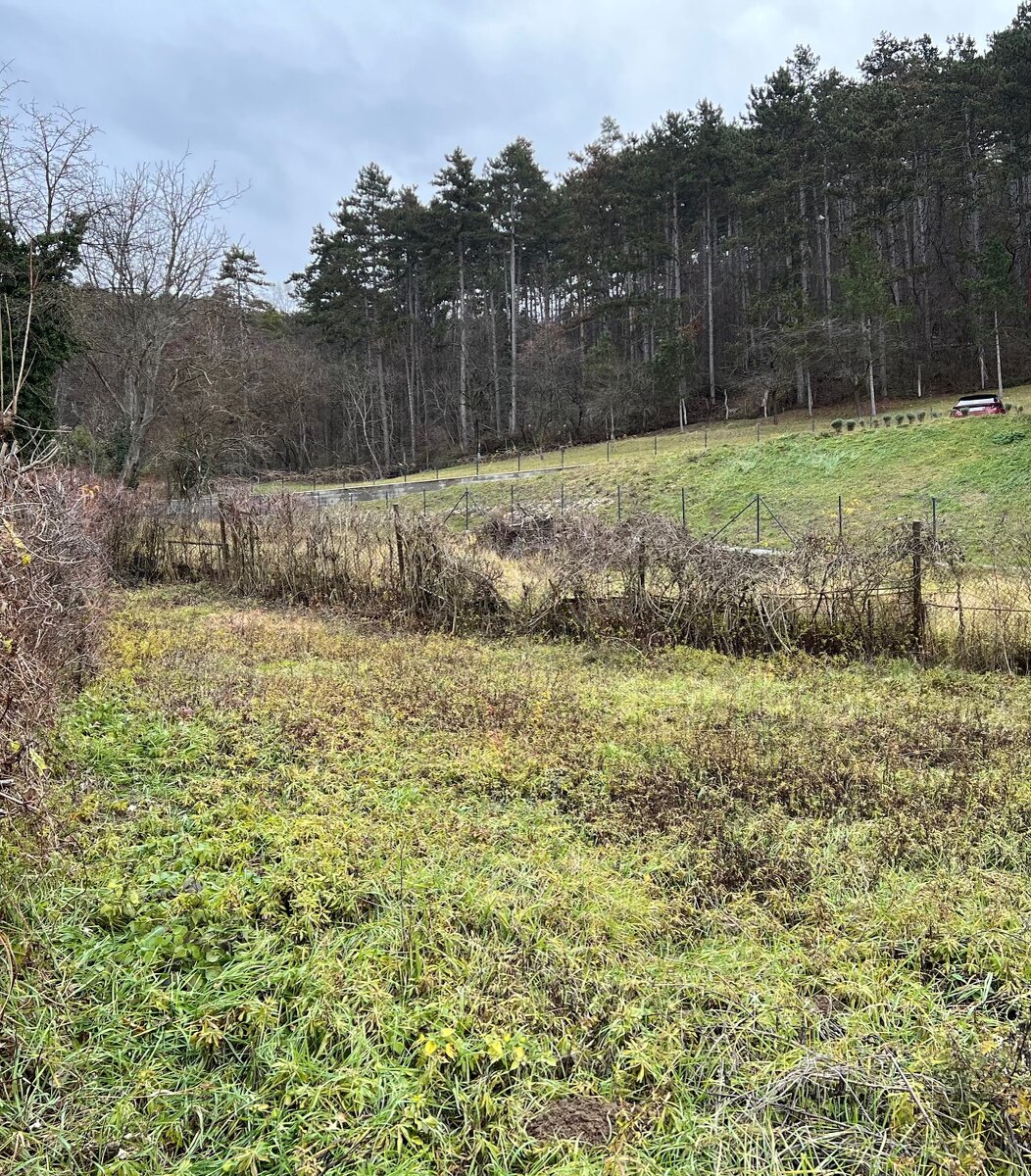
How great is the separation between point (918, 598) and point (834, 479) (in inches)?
525

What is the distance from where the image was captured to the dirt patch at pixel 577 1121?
7.18 ft

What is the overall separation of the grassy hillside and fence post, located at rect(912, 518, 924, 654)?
9.27 meters

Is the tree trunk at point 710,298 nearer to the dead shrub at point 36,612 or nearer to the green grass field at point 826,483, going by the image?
the green grass field at point 826,483

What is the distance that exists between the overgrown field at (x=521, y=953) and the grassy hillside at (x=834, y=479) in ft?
43.8

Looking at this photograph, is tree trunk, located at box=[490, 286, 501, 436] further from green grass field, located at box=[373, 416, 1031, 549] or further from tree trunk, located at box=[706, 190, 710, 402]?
green grass field, located at box=[373, 416, 1031, 549]

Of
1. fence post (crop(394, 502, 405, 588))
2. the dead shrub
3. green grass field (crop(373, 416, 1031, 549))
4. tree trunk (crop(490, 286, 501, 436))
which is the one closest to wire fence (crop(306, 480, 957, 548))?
green grass field (crop(373, 416, 1031, 549))

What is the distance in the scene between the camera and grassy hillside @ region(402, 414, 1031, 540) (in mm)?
16938

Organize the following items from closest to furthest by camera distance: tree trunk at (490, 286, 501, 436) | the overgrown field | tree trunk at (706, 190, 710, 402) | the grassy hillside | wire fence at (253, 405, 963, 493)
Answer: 1. the overgrown field
2. the grassy hillside
3. wire fence at (253, 405, 963, 493)
4. tree trunk at (706, 190, 710, 402)
5. tree trunk at (490, 286, 501, 436)

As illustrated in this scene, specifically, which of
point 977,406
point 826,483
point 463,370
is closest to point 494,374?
point 463,370

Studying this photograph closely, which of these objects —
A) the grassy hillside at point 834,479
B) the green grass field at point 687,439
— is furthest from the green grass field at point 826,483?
the green grass field at point 687,439

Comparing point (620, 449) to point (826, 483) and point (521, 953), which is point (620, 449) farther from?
point (521, 953)

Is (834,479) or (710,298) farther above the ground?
(710,298)

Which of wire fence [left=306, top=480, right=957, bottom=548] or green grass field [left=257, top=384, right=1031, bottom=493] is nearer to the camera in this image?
wire fence [left=306, top=480, right=957, bottom=548]

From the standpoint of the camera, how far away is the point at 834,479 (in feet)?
64.7
